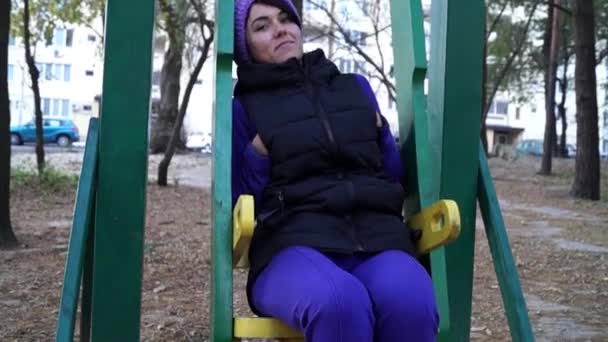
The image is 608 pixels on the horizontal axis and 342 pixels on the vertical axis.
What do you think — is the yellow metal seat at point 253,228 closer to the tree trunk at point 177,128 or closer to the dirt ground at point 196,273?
the dirt ground at point 196,273

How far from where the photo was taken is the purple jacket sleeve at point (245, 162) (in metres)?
2.31

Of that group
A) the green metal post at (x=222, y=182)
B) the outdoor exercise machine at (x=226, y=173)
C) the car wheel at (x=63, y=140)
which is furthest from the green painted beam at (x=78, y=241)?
the car wheel at (x=63, y=140)

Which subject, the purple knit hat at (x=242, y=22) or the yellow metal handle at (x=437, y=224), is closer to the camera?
the yellow metal handle at (x=437, y=224)

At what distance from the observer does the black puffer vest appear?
84.7 inches

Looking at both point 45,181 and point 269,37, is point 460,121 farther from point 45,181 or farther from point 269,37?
point 45,181

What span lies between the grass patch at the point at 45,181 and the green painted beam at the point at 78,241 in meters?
9.47

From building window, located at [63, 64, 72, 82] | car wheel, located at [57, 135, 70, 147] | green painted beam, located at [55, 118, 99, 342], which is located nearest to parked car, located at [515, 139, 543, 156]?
car wheel, located at [57, 135, 70, 147]

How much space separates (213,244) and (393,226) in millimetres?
524

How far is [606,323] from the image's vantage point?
4.46 meters

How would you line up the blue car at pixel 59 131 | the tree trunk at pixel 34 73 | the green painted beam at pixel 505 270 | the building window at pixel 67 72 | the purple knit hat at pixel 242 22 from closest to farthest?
1. the green painted beam at pixel 505 270
2. the purple knit hat at pixel 242 22
3. the tree trunk at pixel 34 73
4. the blue car at pixel 59 131
5. the building window at pixel 67 72

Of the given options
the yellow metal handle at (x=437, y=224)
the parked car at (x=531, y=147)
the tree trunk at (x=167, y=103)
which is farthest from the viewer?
the parked car at (x=531, y=147)

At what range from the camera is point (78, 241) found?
2133 millimetres

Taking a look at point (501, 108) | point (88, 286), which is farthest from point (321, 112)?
point (501, 108)

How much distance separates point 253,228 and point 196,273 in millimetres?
3678
